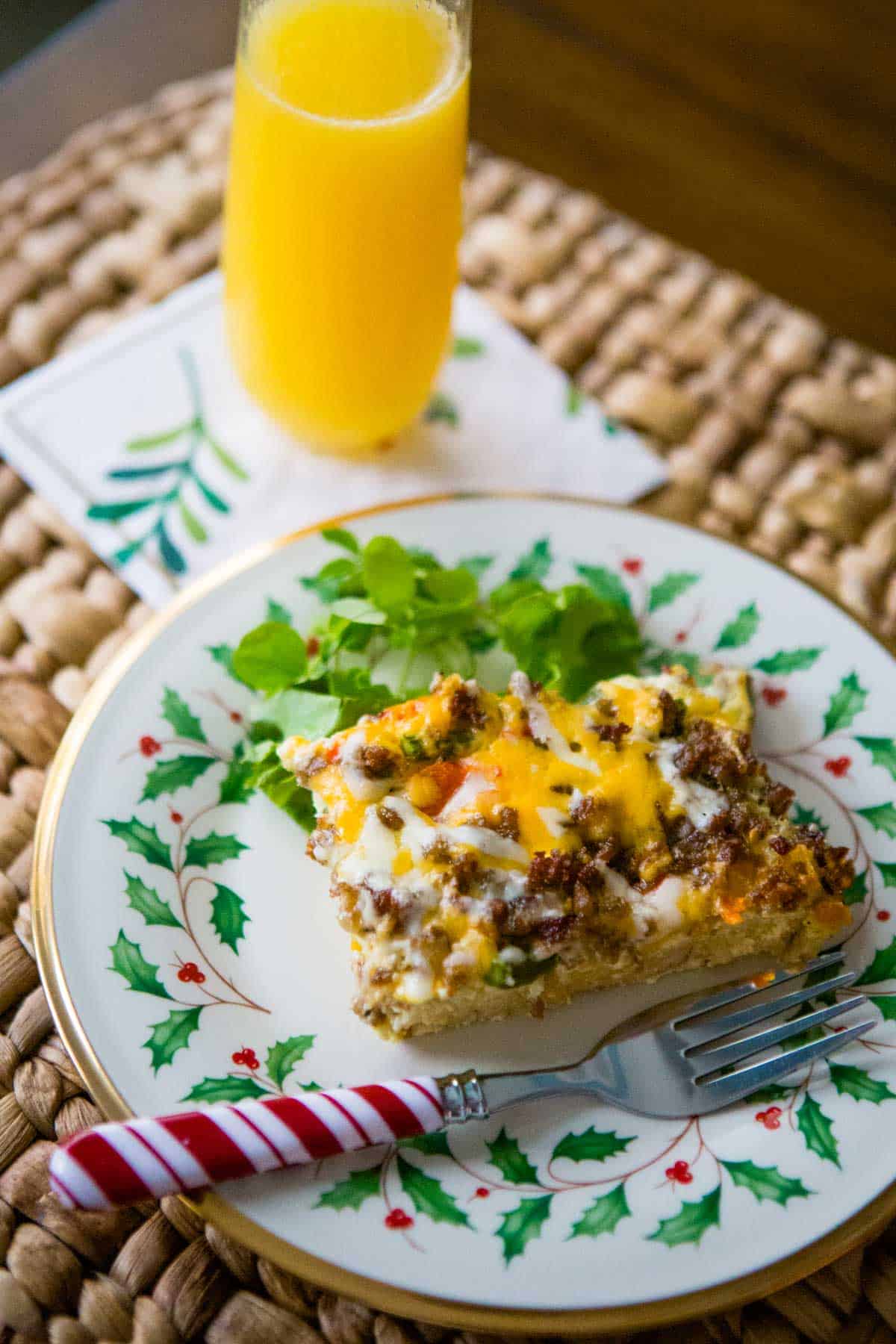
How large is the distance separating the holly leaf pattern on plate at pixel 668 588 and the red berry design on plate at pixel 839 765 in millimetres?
258

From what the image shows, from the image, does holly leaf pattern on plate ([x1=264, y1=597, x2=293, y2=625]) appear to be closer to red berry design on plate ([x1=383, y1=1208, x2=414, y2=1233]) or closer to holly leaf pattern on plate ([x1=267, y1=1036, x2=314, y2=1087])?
holly leaf pattern on plate ([x1=267, y1=1036, x2=314, y2=1087])

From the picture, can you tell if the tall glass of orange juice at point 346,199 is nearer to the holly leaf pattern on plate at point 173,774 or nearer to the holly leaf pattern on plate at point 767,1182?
the holly leaf pattern on plate at point 173,774

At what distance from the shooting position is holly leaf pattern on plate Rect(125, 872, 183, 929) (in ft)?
3.89

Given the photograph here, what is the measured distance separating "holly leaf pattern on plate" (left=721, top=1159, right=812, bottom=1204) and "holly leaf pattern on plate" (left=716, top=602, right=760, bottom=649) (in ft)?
1.89

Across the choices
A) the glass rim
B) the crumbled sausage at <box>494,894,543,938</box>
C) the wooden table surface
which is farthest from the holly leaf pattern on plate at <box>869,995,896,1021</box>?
the wooden table surface

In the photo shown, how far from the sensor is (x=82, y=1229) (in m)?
1.09

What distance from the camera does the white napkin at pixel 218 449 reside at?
160cm

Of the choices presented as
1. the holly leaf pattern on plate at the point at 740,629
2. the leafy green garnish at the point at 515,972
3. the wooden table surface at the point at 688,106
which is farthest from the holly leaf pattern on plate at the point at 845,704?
the wooden table surface at the point at 688,106

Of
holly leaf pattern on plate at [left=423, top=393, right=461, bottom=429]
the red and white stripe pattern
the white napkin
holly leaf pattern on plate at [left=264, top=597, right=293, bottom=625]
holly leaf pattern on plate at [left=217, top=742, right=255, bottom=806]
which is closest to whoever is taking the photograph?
the red and white stripe pattern

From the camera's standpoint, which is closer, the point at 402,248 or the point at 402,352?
the point at 402,248

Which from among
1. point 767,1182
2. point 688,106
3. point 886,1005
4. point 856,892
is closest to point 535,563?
point 856,892

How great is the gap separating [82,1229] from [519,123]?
1920mm

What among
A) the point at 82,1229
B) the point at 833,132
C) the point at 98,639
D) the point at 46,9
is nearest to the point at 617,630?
the point at 98,639

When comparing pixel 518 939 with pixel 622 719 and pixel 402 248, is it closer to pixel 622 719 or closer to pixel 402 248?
pixel 622 719
